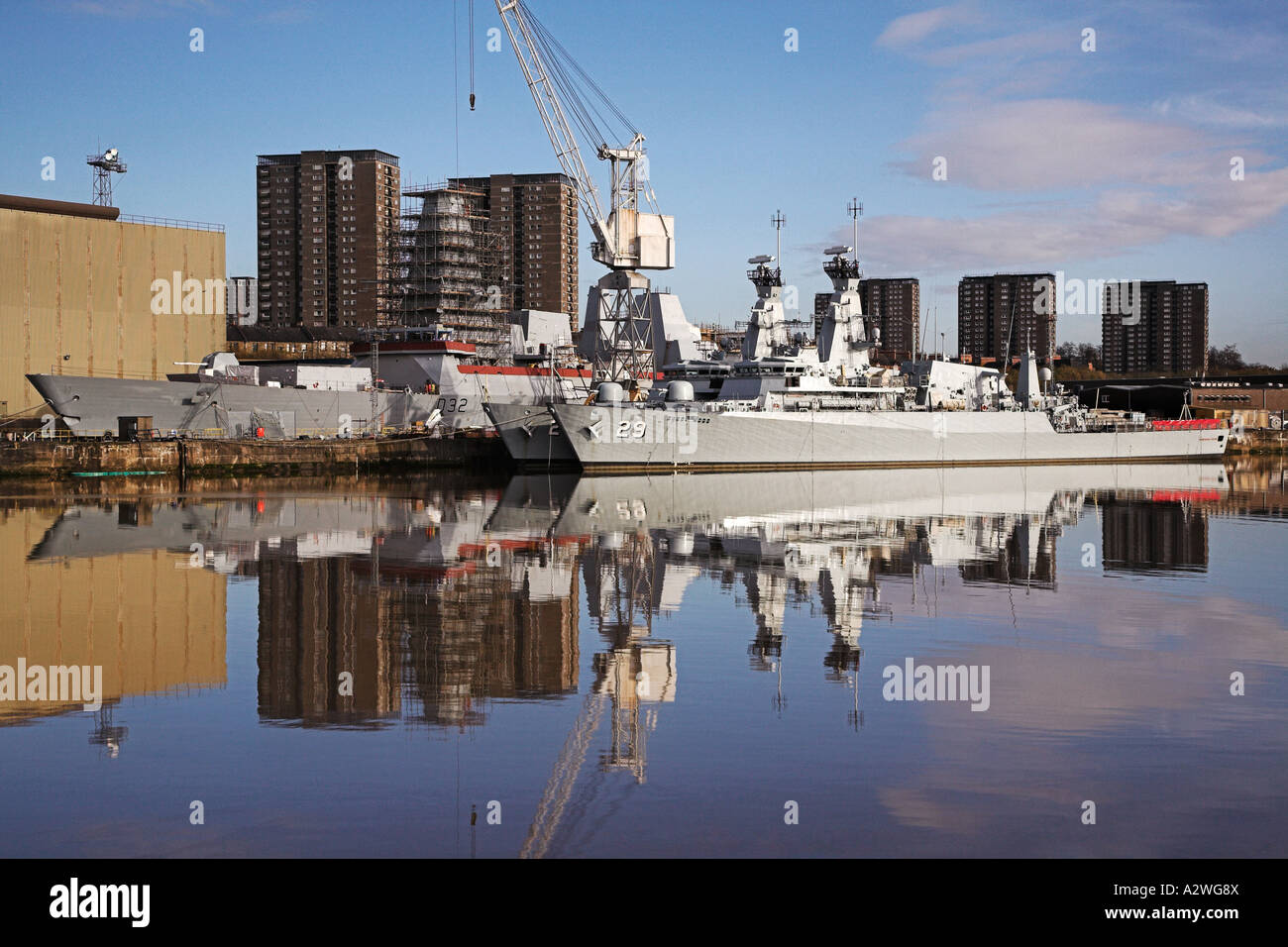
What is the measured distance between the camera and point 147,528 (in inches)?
1047

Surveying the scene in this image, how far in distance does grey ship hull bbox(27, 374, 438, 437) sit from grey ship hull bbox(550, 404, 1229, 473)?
15.2m

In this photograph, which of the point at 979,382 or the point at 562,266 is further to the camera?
the point at 562,266

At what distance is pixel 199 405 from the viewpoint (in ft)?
178

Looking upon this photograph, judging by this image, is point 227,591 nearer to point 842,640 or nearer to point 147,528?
point 842,640

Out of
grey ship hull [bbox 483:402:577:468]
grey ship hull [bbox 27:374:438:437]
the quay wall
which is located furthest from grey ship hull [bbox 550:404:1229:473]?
grey ship hull [bbox 27:374:438:437]

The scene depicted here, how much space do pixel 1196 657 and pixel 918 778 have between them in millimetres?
6114

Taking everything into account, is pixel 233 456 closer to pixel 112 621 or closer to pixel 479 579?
pixel 479 579

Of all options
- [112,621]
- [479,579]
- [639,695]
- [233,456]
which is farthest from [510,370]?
[639,695]

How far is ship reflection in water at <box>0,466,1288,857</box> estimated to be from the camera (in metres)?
7.07

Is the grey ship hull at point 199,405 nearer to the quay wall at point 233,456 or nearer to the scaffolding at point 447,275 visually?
the quay wall at point 233,456

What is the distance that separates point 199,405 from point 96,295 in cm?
1178

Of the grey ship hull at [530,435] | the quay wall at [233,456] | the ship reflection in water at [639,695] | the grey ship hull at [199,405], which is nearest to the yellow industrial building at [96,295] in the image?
the grey ship hull at [199,405]

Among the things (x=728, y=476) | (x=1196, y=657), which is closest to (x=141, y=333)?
(x=728, y=476)
